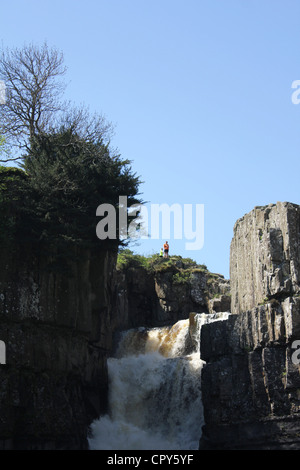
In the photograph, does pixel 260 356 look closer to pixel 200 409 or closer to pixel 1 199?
pixel 200 409

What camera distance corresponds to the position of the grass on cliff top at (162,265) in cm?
6053

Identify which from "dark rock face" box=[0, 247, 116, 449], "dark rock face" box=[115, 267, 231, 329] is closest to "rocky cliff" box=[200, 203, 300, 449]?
"dark rock face" box=[0, 247, 116, 449]

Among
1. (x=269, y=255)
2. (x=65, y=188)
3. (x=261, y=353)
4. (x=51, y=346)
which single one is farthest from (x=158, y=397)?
(x=65, y=188)

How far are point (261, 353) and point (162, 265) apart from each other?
849 inches

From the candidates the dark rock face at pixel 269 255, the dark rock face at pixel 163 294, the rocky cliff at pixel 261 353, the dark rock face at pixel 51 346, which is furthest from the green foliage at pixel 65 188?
the dark rock face at pixel 163 294

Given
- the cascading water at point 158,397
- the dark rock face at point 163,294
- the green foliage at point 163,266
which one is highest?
the green foliage at point 163,266

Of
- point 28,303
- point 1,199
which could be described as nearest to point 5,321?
point 28,303

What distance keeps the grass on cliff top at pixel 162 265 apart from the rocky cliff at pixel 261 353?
55.6 ft

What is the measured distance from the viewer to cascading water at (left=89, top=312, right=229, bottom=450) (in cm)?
4259

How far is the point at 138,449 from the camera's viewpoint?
4169cm

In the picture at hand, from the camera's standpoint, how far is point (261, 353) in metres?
40.1

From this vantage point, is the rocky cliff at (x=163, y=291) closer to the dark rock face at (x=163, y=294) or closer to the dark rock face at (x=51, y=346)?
the dark rock face at (x=163, y=294)
